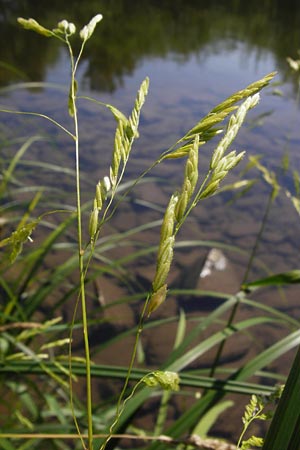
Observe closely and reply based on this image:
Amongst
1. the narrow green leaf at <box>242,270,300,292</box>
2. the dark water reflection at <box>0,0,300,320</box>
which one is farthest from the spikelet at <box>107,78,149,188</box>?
the dark water reflection at <box>0,0,300,320</box>

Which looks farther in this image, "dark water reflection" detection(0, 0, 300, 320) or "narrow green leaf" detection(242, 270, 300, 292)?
"dark water reflection" detection(0, 0, 300, 320)

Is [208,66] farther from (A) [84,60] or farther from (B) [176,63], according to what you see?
(A) [84,60]

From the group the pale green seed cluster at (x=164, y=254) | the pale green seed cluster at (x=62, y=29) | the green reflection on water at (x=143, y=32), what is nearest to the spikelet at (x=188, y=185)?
the pale green seed cluster at (x=164, y=254)

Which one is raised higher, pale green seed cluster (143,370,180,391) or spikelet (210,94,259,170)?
spikelet (210,94,259,170)

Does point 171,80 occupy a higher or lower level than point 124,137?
lower

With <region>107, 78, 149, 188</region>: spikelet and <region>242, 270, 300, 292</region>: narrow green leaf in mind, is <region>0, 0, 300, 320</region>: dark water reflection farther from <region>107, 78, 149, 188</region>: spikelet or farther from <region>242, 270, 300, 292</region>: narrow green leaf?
<region>107, 78, 149, 188</region>: spikelet

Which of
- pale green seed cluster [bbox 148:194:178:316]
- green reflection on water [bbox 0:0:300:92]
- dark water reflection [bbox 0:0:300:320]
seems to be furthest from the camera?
green reflection on water [bbox 0:0:300:92]

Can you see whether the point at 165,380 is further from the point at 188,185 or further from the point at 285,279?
the point at 285,279

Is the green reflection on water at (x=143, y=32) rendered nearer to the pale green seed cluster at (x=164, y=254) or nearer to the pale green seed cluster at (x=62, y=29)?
the pale green seed cluster at (x=62, y=29)

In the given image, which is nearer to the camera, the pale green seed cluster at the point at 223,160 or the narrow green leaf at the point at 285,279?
the pale green seed cluster at the point at 223,160

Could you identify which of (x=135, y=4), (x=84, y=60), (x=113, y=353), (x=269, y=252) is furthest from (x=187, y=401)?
(x=135, y=4)

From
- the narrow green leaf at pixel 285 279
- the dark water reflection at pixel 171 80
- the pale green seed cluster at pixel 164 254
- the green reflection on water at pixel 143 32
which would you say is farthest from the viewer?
the green reflection on water at pixel 143 32

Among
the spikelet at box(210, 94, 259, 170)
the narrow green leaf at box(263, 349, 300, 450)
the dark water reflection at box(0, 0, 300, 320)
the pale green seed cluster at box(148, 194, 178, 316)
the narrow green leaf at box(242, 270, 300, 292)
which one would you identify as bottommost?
the dark water reflection at box(0, 0, 300, 320)

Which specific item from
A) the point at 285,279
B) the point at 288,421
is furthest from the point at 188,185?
the point at 285,279
